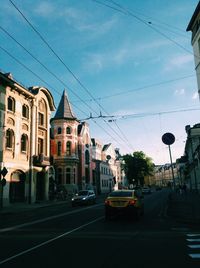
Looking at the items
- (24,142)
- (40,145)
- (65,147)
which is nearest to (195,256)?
(24,142)

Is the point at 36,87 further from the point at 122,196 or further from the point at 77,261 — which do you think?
the point at 77,261

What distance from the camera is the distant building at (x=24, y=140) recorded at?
31.7 meters

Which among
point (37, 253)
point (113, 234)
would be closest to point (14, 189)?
point (113, 234)

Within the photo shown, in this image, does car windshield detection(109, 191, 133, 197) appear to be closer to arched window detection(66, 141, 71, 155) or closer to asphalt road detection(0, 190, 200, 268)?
asphalt road detection(0, 190, 200, 268)

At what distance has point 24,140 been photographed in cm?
3603

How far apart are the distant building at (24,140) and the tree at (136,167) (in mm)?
57813

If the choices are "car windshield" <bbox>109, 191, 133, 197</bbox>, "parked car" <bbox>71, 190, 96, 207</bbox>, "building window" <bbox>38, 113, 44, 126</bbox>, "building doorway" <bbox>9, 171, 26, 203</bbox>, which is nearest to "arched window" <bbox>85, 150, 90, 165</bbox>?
"building window" <bbox>38, 113, 44, 126</bbox>

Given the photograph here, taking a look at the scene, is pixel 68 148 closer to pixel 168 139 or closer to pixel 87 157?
pixel 87 157

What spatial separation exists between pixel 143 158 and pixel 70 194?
50.9 meters

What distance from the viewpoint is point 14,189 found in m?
32.9

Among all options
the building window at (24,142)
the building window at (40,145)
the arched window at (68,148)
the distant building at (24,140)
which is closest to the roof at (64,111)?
the arched window at (68,148)

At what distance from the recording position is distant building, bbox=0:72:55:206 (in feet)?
104

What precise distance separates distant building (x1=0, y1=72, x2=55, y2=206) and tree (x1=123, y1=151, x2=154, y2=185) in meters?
57.8

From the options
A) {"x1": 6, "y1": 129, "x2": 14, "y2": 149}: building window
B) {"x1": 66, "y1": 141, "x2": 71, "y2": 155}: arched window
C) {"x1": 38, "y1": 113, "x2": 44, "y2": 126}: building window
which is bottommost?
{"x1": 6, "y1": 129, "x2": 14, "y2": 149}: building window
